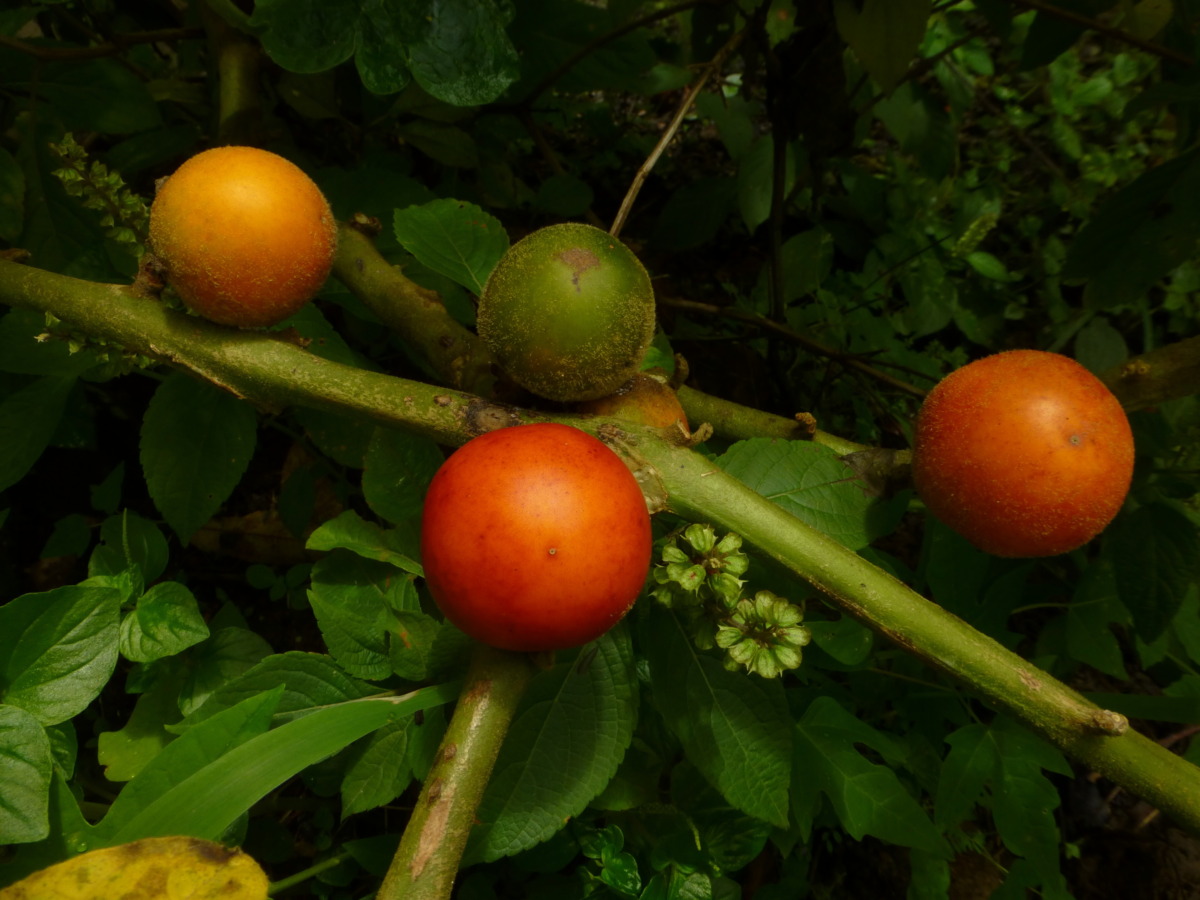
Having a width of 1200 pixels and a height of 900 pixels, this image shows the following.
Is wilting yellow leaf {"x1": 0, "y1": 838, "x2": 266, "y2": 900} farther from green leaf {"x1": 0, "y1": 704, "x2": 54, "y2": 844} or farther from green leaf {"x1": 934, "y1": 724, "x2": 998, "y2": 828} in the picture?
green leaf {"x1": 934, "y1": 724, "x2": 998, "y2": 828}

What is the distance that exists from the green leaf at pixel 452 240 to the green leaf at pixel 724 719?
0.86 meters

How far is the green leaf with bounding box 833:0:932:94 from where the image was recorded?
1829 millimetres

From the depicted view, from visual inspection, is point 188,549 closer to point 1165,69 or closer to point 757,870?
point 757,870

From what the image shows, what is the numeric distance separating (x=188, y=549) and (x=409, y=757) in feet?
5.05

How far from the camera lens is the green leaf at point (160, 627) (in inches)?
65.6

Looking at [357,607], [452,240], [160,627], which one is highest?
[452,240]

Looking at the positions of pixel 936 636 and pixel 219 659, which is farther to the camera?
pixel 219 659

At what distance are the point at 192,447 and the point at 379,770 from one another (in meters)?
0.94

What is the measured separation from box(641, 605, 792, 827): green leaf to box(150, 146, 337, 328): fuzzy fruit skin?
94 cm

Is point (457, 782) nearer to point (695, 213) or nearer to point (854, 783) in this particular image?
point (854, 783)

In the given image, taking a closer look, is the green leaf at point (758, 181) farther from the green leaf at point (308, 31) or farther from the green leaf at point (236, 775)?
the green leaf at point (236, 775)

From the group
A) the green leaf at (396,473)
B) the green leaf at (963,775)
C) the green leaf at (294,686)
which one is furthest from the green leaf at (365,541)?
the green leaf at (963,775)

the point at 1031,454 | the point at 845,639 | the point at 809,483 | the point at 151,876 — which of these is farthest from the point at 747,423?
the point at 151,876

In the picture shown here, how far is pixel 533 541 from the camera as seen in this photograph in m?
1.08
